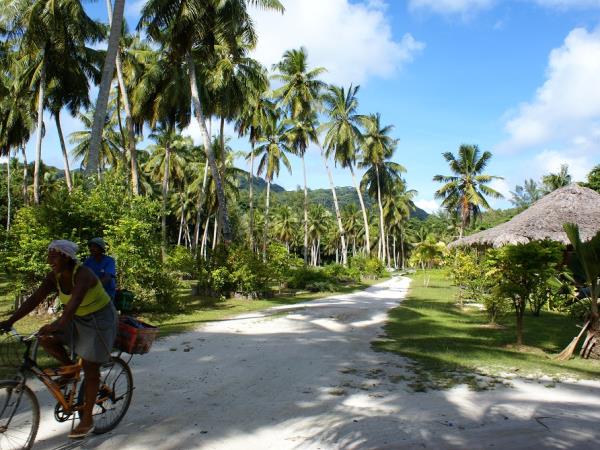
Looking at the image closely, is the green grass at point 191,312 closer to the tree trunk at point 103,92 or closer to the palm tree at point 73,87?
the tree trunk at point 103,92

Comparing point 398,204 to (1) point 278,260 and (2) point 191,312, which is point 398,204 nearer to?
(1) point 278,260

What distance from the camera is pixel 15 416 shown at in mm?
3344

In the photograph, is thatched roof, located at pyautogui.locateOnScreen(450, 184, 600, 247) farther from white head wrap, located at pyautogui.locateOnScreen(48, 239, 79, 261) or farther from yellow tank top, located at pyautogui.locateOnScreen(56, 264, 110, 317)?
white head wrap, located at pyautogui.locateOnScreen(48, 239, 79, 261)

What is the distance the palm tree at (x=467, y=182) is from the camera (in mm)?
40844

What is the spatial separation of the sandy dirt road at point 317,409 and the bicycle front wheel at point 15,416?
0.33 meters

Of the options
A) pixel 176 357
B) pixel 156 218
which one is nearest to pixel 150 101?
pixel 156 218

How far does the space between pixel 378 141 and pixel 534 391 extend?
133ft

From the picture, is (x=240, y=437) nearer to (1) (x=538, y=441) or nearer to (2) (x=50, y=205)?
(1) (x=538, y=441)

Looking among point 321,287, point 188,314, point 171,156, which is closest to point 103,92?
point 188,314

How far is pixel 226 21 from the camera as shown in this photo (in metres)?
19.2

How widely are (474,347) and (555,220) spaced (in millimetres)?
10115

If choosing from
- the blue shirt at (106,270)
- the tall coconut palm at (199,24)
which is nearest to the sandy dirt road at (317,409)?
the blue shirt at (106,270)

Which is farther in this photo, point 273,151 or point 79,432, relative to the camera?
point 273,151

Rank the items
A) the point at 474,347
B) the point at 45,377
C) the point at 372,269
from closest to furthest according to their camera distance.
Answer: the point at 45,377 → the point at 474,347 → the point at 372,269
